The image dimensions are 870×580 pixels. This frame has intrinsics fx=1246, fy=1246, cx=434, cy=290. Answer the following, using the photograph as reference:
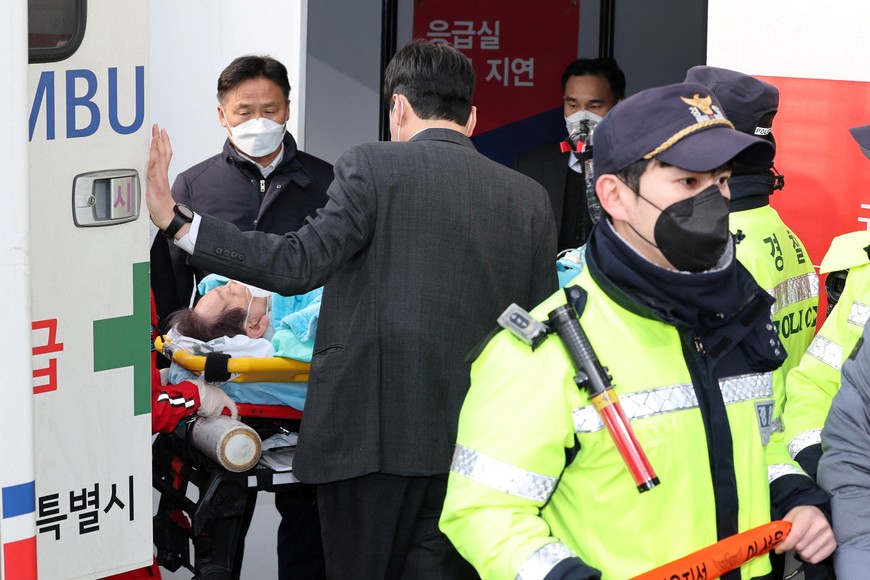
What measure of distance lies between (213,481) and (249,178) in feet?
4.39

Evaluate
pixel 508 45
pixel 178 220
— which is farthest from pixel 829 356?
pixel 508 45

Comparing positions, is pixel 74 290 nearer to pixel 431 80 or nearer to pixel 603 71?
pixel 431 80

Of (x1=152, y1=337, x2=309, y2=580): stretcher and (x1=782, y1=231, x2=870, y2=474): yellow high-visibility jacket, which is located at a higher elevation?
(x1=782, y1=231, x2=870, y2=474): yellow high-visibility jacket

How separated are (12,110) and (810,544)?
1.54 m

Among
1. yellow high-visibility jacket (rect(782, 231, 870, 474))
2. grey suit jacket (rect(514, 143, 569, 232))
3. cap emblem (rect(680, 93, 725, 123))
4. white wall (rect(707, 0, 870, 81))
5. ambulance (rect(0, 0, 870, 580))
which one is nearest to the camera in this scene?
cap emblem (rect(680, 93, 725, 123))

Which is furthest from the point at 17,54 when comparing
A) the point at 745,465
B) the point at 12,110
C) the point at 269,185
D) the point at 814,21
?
the point at 814,21

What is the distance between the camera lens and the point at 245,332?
12.9ft

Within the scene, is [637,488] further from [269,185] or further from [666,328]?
[269,185]

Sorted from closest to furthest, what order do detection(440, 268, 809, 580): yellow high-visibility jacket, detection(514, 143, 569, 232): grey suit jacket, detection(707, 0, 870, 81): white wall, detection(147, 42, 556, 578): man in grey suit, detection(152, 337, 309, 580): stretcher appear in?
detection(440, 268, 809, 580): yellow high-visibility jacket, detection(147, 42, 556, 578): man in grey suit, detection(152, 337, 309, 580): stretcher, detection(707, 0, 870, 81): white wall, detection(514, 143, 569, 232): grey suit jacket

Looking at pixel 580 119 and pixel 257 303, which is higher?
pixel 580 119

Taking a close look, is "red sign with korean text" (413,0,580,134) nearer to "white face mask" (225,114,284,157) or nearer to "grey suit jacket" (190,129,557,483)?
"white face mask" (225,114,284,157)

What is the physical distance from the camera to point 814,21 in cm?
414

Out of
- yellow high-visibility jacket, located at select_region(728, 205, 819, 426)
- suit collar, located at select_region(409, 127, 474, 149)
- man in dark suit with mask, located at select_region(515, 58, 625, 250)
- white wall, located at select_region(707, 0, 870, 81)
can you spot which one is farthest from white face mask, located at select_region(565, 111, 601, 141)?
suit collar, located at select_region(409, 127, 474, 149)

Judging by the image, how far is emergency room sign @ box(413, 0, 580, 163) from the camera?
6766mm
